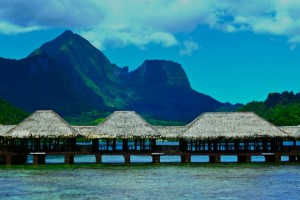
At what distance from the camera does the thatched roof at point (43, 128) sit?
5388 cm

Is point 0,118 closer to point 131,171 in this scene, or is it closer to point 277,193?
point 131,171

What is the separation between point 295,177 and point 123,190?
1351 centimetres

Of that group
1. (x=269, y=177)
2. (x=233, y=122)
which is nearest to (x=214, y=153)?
(x=233, y=122)

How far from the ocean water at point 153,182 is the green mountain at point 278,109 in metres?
89.6

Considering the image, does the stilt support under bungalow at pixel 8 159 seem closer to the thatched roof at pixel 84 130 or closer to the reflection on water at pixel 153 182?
the reflection on water at pixel 153 182

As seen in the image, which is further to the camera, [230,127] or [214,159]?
[214,159]

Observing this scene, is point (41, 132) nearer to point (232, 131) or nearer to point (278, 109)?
point (232, 131)

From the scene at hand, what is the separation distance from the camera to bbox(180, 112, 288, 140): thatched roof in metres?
54.0

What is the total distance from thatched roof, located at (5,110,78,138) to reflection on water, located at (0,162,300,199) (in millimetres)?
3471

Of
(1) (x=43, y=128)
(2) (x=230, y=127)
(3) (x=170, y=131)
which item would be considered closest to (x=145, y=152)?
(3) (x=170, y=131)

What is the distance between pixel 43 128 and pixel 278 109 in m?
122

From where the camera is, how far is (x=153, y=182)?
38688mm

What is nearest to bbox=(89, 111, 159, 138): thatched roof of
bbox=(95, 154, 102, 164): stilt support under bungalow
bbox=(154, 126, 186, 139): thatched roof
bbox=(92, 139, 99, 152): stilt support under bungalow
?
bbox=(92, 139, 99, 152): stilt support under bungalow

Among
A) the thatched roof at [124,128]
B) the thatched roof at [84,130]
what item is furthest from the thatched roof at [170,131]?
the thatched roof at [84,130]
